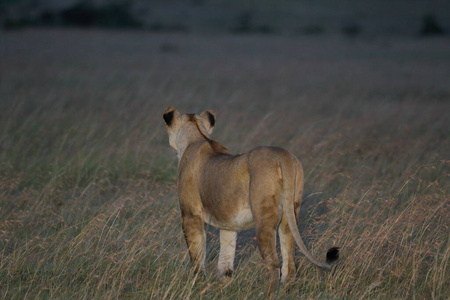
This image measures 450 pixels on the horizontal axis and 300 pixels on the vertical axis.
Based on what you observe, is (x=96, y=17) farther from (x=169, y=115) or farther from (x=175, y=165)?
(x=169, y=115)

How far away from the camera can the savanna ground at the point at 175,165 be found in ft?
15.0

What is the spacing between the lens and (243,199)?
3969 mm

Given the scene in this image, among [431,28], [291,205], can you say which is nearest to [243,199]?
[291,205]

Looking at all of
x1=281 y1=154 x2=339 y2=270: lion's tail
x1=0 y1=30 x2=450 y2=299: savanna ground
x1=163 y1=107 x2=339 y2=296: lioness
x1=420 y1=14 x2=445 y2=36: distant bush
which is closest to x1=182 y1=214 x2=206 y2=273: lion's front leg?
x1=163 y1=107 x2=339 y2=296: lioness

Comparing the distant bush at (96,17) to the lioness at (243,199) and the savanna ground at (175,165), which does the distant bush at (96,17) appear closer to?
the savanna ground at (175,165)

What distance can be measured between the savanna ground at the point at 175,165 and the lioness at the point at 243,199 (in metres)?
0.27

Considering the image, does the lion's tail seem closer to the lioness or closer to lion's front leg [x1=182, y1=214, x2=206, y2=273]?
the lioness

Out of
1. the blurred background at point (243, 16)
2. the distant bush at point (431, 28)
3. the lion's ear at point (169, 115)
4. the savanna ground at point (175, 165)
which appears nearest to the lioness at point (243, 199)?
the savanna ground at point (175, 165)

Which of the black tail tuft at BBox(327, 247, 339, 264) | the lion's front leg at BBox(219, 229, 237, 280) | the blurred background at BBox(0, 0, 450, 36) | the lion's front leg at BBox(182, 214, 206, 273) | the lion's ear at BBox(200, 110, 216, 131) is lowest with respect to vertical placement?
the blurred background at BBox(0, 0, 450, 36)

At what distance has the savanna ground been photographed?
457 cm

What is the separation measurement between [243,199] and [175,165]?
13.1 feet

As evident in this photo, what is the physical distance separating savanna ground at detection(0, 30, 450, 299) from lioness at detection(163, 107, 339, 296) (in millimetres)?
271

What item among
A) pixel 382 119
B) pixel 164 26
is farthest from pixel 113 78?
pixel 164 26

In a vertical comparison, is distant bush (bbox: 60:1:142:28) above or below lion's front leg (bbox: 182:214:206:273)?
below
